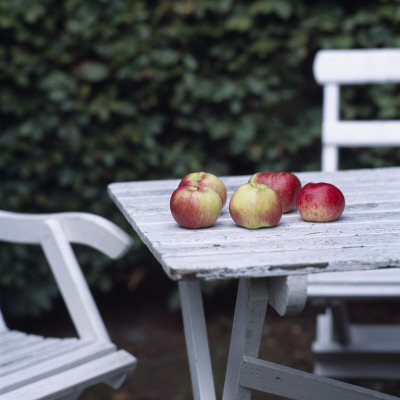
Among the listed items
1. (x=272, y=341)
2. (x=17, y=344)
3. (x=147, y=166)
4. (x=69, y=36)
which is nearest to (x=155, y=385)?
(x=272, y=341)

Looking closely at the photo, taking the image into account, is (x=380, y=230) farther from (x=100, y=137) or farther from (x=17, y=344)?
(x=100, y=137)

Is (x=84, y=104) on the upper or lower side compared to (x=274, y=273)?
upper

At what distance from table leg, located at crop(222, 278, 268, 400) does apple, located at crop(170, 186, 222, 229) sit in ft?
0.46

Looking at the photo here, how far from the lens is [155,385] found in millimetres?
2770

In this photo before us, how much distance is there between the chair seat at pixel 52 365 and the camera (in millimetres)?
1433

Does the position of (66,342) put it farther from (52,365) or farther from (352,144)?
(352,144)

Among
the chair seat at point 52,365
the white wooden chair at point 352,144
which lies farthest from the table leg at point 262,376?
the white wooden chair at point 352,144

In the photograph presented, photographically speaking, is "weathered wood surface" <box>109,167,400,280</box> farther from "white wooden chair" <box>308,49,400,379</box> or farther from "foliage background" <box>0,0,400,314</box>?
"foliage background" <box>0,0,400,314</box>

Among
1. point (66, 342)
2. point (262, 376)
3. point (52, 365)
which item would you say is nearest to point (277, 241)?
point (262, 376)

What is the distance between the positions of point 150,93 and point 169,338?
114 cm

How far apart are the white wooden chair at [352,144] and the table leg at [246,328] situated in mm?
886

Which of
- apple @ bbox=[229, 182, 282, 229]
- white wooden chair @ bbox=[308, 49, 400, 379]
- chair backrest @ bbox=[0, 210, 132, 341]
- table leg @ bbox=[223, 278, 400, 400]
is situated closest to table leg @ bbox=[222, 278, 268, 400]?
table leg @ bbox=[223, 278, 400, 400]

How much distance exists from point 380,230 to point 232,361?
0.37 metres

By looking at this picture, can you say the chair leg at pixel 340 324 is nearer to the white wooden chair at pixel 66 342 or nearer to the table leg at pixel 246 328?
the white wooden chair at pixel 66 342
